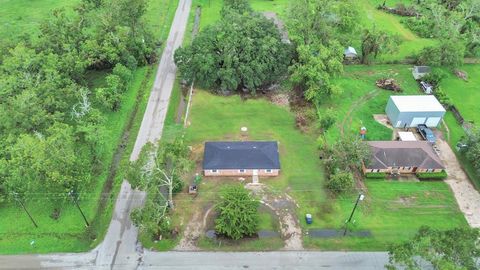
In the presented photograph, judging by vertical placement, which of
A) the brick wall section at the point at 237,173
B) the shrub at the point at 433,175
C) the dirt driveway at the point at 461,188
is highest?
the shrub at the point at 433,175

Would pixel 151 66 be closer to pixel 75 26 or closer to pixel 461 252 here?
pixel 75 26

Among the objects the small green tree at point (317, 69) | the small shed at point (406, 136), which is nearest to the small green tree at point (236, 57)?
the small green tree at point (317, 69)

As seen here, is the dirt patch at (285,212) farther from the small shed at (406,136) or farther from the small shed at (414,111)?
the small shed at (414,111)

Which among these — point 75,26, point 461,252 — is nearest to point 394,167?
point 461,252

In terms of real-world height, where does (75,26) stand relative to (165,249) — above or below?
above

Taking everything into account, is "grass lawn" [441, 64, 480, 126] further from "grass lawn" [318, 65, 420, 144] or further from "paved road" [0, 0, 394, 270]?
"paved road" [0, 0, 394, 270]

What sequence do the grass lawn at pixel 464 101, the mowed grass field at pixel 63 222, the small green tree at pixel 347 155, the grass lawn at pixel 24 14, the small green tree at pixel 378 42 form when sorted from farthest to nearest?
the grass lawn at pixel 24 14, the small green tree at pixel 378 42, the grass lawn at pixel 464 101, the small green tree at pixel 347 155, the mowed grass field at pixel 63 222

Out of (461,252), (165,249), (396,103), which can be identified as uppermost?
(461,252)
